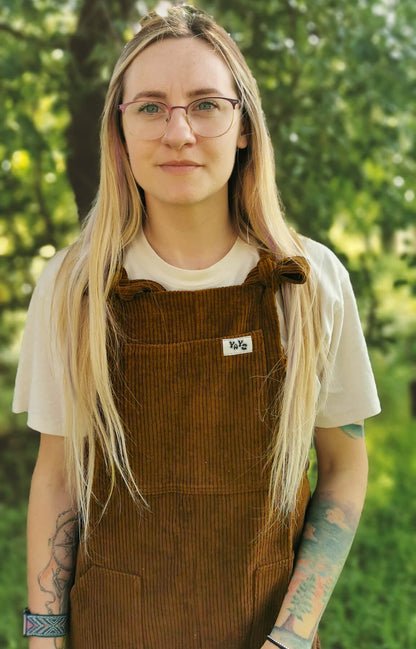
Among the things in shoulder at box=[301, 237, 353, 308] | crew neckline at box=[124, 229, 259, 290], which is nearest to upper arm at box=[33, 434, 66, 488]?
crew neckline at box=[124, 229, 259, 290]

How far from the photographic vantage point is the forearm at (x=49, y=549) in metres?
1.60

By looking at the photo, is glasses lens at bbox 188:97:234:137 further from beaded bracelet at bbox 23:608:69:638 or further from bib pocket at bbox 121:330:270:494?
beaded bracelet at bbox 23:608:69:638

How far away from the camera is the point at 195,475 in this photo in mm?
1464

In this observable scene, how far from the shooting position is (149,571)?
A: 148 centimetres

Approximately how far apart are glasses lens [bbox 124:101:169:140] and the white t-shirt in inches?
9.5

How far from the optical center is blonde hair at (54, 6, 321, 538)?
4.95 ft

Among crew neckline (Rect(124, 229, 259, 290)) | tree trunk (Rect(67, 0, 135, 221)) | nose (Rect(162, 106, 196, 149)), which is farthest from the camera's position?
tree trunk (Rect(67, 0, 135, 221))

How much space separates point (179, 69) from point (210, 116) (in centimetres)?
11

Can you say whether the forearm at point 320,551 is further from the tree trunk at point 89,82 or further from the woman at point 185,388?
the tree trunk at point 89,82

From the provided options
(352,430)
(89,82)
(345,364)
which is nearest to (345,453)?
(352,430)

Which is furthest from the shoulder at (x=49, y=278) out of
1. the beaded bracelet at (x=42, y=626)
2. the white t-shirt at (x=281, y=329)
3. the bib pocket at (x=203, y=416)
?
the beaded bracelet at (x=42, y=626)

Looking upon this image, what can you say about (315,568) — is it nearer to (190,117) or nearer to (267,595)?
(267,595)

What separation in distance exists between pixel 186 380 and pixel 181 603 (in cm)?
45

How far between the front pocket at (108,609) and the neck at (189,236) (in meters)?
0.67
